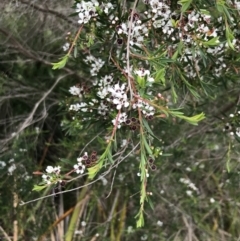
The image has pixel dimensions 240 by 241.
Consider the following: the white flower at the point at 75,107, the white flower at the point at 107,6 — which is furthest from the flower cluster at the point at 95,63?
the white flower at the point at 107,6

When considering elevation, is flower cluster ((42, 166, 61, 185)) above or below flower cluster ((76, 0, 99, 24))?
below

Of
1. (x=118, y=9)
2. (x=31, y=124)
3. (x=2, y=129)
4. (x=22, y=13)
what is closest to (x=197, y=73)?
(x=118, y=9)

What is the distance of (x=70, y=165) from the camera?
94.0 inches

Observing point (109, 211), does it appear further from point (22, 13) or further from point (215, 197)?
point (22, 13)

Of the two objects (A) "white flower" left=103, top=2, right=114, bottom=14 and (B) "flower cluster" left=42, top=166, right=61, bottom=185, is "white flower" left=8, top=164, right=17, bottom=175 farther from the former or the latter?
(A) "white flower" left=103, top=2, right=114, bottom=14

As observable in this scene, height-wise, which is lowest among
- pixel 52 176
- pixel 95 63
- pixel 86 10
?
pixel 52 176

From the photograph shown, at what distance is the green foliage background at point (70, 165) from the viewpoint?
227cm

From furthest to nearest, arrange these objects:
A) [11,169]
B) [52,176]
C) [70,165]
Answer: [70,165], [11,169], [52,176]

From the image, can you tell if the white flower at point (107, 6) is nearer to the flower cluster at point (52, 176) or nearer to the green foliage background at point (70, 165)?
the flower cluster at point (52, 176)

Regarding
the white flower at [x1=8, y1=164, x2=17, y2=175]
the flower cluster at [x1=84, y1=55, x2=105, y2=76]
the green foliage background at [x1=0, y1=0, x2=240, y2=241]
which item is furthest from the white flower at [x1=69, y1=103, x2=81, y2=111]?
the white flower at [x1=8, y1=164, x2=17, y2=175]

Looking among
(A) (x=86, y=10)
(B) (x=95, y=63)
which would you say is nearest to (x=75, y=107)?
(B) (x=95, y=63)

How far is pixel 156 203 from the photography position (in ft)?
8.30

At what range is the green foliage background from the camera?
2270 millimetres

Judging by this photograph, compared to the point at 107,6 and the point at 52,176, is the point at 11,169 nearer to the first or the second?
the point at 52,176
